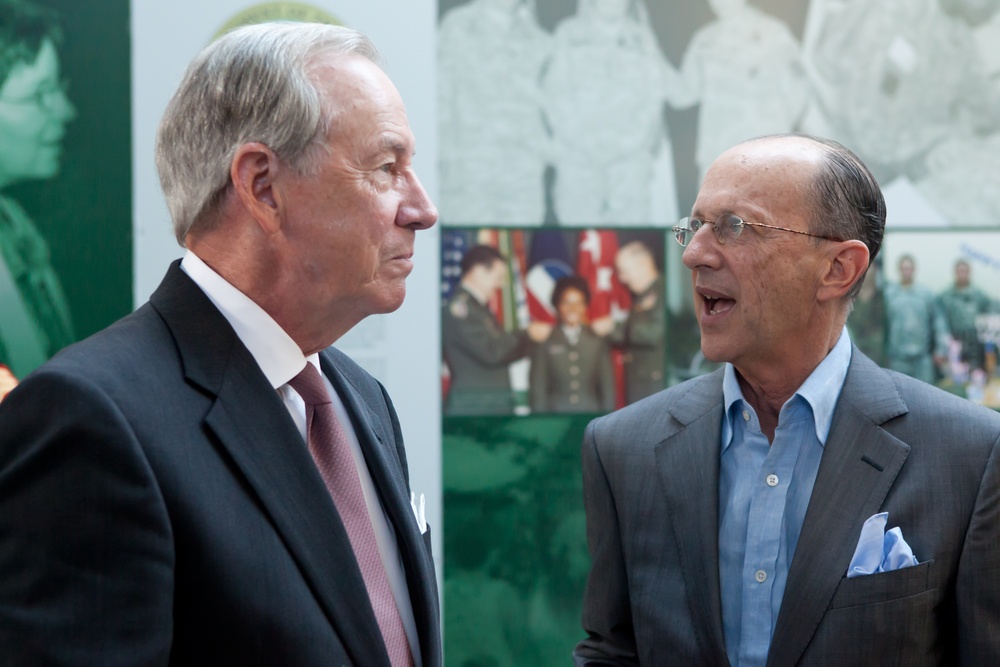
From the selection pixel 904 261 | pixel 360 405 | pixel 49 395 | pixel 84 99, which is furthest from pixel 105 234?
pixel 904 261

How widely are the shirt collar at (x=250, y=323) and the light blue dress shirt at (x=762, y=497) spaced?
926mm

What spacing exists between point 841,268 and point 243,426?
1.25 metres

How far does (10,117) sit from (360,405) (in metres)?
2.23

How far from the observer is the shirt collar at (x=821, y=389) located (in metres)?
1.94

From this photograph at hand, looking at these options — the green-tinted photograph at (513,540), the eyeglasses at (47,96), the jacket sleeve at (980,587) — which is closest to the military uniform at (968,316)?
the green-tinted photograph at (513,540)

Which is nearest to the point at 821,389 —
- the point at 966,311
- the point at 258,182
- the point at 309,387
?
the point at 309,387

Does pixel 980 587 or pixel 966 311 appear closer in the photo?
pixel 980 587

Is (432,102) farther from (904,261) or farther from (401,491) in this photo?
(401,491)

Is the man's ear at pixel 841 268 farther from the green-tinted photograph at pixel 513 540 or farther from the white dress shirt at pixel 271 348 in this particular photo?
the green-tinted photograph at pixel 513 540

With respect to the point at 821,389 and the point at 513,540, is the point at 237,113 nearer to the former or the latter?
the point at 821,389

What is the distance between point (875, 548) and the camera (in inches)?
69.6

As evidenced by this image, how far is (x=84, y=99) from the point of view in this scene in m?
3.32

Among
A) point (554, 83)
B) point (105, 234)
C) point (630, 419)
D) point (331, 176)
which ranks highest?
point (554, 83)

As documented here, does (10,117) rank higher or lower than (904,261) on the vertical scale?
higher
